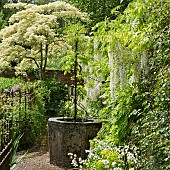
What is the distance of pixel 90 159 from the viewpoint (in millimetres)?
4672

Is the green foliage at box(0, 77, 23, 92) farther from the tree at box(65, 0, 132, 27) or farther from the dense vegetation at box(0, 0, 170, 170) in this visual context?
the dense vegetation at box(0, 0, 170, 170)

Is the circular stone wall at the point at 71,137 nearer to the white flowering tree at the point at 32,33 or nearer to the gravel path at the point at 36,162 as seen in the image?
the gravel path at the point at 36,162

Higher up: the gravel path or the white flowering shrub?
the white flowering shrub

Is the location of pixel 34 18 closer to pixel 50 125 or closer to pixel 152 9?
pixel 50 125

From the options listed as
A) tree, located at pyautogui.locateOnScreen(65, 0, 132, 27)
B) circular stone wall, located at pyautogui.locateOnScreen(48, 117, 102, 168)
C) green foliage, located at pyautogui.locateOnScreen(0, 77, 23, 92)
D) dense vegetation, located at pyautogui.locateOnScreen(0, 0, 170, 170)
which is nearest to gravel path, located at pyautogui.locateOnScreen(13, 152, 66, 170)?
circular stone wall, located at pyautogui.locateOnScreen(48, 117, 102, 168)

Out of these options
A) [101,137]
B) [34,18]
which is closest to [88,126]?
[101,137]

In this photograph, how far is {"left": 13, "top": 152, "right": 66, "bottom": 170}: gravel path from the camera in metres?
5.91

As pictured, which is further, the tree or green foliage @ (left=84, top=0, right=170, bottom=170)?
the tree

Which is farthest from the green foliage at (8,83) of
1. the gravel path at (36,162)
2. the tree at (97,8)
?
the gravel path at (36,162)

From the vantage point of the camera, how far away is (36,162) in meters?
6.20

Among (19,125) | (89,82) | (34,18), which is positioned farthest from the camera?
(34,18)

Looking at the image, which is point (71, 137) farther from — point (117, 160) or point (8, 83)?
point (8, 83)

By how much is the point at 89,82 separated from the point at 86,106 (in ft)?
1.83

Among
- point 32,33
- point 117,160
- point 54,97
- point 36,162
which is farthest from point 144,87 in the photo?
point 54,97
